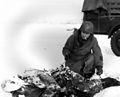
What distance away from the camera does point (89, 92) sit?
530 cm

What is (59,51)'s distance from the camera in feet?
29.5

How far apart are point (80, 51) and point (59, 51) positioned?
2854 mm

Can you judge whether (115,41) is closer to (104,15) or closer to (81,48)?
(104,15)

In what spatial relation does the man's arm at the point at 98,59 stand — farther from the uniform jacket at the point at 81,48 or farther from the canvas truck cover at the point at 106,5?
the canvas truck cover at the point at 106,5

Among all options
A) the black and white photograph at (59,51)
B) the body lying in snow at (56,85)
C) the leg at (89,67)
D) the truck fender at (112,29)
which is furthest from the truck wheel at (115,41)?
the body lying in snow at (56,85)

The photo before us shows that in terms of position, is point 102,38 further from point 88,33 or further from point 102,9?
point 88,33

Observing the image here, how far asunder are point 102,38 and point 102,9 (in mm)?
979

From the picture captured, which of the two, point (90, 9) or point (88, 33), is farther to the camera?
point (90, 9)

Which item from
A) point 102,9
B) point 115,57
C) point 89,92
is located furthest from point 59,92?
point 102,9

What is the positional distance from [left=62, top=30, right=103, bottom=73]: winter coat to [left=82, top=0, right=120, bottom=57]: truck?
2.93m

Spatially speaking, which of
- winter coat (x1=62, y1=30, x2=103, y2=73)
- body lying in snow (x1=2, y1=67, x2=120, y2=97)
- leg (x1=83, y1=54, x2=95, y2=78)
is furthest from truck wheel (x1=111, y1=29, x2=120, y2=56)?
body lying in snow (x1=2, y1=67, x2=120, y2=97)

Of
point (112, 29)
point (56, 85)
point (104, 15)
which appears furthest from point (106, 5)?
point (56, 85)

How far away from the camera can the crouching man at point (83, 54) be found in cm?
604

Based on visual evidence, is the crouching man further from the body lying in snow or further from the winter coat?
the body lying in snow
